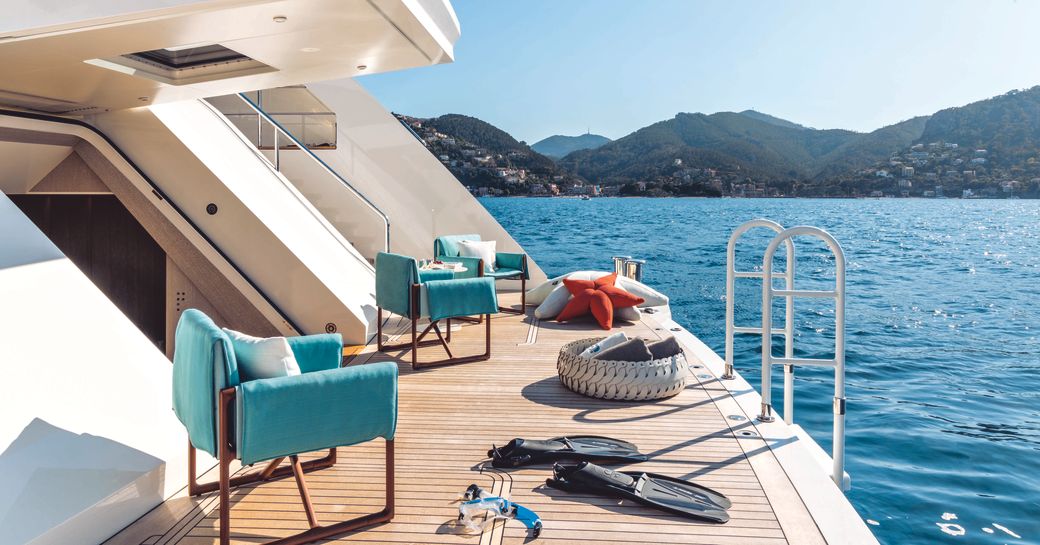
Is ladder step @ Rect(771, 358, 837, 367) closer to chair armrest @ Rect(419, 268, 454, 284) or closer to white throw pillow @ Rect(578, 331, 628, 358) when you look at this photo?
white throw pillow @ Rect(578, 331, 628, 358)

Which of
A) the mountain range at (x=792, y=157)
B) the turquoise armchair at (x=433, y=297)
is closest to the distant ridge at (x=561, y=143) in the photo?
the mountain range at (x=792, y=157)

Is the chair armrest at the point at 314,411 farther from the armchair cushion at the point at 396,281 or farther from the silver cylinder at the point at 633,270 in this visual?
the silver cylinder at the point at 633,270

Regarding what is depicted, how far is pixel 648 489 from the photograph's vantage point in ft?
8.31

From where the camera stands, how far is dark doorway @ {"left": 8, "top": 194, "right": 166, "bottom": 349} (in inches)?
216

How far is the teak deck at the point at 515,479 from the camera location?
2266mm

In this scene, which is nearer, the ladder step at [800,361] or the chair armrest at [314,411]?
the chair armrest at [314,411]

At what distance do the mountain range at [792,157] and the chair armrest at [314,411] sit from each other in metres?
39.4

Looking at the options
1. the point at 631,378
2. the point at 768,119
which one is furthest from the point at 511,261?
the point at 768,119

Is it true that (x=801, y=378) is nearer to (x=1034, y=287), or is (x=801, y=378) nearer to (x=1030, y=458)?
(x=1030, y=458)

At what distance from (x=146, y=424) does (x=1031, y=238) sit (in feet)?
142

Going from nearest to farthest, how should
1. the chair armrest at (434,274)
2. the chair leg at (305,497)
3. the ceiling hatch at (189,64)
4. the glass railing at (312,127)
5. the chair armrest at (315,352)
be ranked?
1. the chair leg at (305,497)
2. the chair armrest at (315,352)
3. the ceiling hatch at (189,64)
4. the chair armrest at (434,274)
5. the glass railing at (312,127)

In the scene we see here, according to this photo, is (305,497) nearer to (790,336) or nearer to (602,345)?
(602,345)

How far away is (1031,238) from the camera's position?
35031 millimetres

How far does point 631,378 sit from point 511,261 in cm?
366
